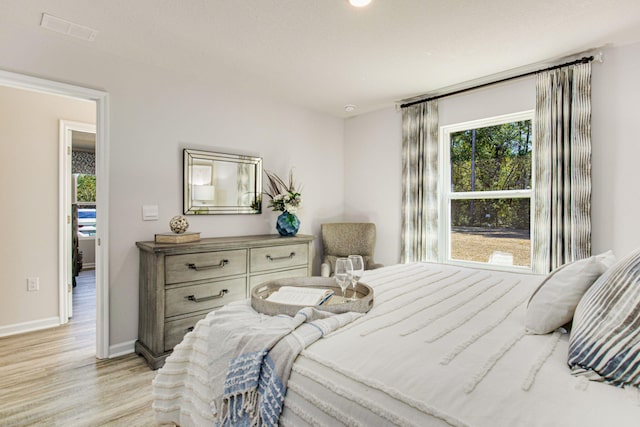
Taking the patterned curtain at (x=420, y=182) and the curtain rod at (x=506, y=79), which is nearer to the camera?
the curtain rod at (x=506, y=79)

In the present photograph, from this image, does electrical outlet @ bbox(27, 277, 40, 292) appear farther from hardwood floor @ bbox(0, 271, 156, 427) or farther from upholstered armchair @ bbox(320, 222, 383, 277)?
upholstered armchair @ bbox(320, 222, 383, 277)

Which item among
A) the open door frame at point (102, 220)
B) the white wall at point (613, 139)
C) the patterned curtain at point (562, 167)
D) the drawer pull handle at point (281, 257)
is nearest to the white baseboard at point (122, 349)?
the open door frame at point (102, 220)

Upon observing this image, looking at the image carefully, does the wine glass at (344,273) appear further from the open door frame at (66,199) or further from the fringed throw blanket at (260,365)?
the open door frame at (66,199)

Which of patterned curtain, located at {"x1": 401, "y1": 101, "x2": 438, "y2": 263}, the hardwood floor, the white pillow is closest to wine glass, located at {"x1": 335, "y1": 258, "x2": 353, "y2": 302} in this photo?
the white pillow

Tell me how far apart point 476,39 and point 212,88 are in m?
2.36

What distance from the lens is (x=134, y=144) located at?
2812 millimetres

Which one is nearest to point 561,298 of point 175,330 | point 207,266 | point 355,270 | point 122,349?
point 355,270

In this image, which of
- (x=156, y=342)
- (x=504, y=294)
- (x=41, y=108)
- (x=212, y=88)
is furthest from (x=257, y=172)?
(x=504, y=294)

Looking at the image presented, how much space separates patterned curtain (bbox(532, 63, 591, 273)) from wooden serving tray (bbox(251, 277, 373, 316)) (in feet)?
6.73

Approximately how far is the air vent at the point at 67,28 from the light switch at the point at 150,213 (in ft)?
4.30

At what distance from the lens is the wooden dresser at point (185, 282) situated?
8.29ft

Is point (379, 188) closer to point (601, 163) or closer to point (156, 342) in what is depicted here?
point (601, 163)

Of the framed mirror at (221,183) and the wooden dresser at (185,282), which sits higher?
the framed mirror at (221,183)

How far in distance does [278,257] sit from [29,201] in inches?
99.7
